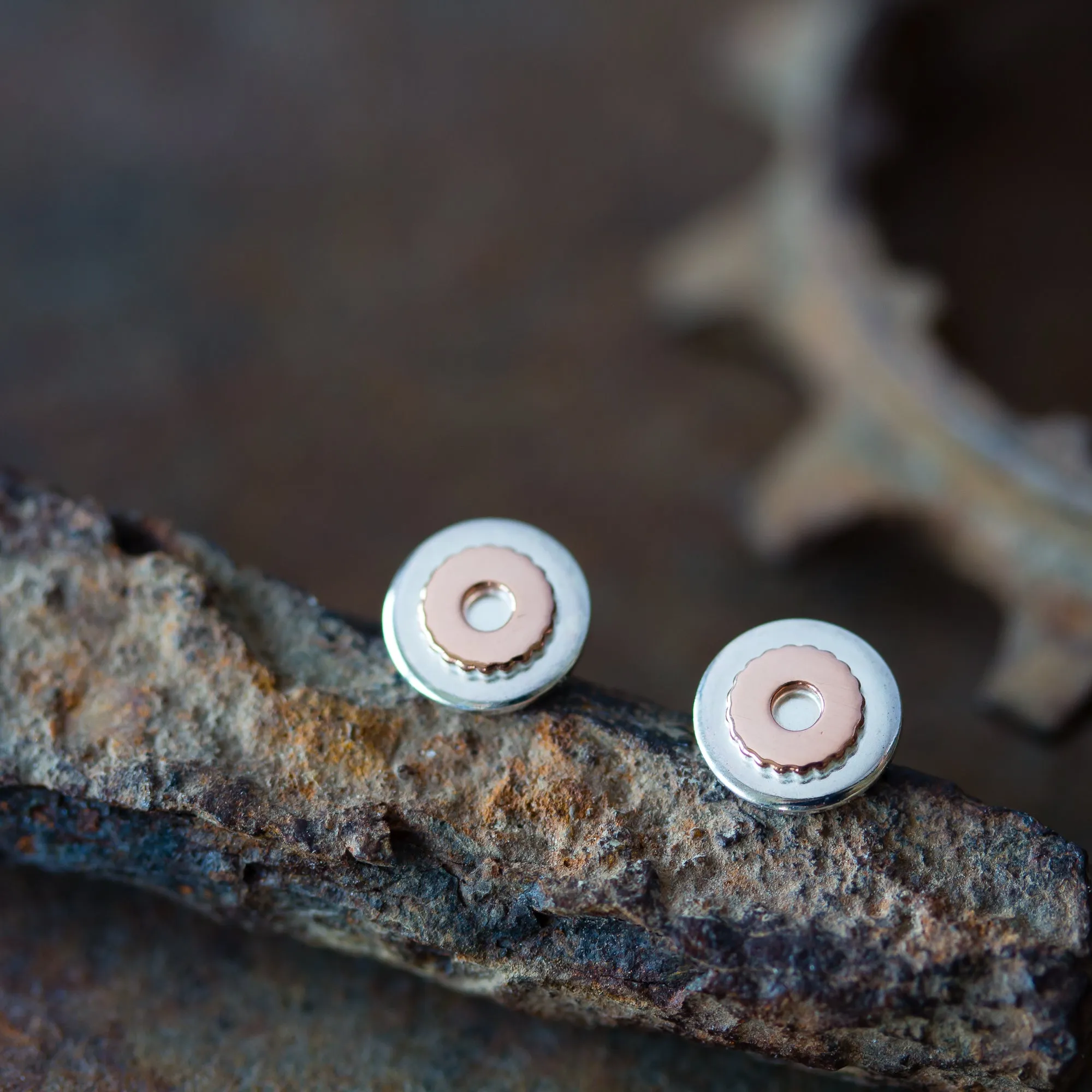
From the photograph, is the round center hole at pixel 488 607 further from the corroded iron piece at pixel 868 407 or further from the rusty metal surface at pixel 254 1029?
the corroded iron piece at pixel 868 407

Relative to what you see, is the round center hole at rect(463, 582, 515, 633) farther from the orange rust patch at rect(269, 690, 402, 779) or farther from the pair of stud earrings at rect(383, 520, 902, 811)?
the orange rust patch at rect(269, 690, 402, 779)

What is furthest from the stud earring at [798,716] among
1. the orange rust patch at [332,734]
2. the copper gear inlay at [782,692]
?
the orange rust patch at [332,734]

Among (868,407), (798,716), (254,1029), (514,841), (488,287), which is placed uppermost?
(488,287)

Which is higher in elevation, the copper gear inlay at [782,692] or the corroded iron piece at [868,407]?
the corroded iron piece at [868,407]

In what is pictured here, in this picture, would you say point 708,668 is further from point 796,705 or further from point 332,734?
point 332,734

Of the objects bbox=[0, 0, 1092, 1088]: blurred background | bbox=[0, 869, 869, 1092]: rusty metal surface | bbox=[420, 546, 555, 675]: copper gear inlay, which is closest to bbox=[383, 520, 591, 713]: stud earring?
bbox=[420, 546, 555, 675]: copper gear inlay

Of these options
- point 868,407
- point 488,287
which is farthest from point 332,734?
point 488,287

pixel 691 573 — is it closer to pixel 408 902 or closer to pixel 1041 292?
pixel 1041 292
